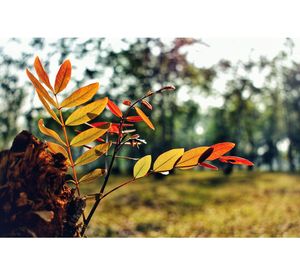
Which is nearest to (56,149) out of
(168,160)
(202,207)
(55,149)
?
(55,149)

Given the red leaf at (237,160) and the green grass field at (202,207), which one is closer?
the red leaf at (237,160)

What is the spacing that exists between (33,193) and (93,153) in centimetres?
9

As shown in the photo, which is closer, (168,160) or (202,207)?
(168,160)

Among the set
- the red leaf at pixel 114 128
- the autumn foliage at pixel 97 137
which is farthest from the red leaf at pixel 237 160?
the red leaf at pixel 114 128

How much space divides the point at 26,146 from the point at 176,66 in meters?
2.55

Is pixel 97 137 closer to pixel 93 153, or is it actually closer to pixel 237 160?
pixel 93 153

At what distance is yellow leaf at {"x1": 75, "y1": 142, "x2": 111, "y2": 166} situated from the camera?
435mm

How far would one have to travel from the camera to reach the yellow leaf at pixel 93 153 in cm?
44

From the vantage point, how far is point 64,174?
1.33ft

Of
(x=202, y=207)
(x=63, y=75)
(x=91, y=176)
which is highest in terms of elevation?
(x=63, y=75)

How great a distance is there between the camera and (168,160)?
42 centimetres

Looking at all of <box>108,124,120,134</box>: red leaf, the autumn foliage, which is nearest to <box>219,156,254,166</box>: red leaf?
the autumn foliage

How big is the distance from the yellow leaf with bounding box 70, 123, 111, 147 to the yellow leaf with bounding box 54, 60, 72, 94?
0.06m

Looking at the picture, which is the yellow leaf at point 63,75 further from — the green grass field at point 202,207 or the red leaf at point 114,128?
the green grass field at point 202,207
